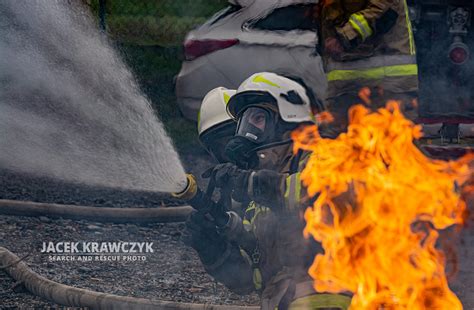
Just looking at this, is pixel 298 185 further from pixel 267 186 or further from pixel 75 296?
pixel 75 296

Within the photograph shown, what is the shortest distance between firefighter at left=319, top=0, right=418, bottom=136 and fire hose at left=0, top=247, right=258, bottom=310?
1489 millimetres

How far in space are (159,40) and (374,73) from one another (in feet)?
10.2

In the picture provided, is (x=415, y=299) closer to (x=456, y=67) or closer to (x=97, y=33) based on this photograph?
(x=456, y=67)

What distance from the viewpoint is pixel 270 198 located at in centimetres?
471

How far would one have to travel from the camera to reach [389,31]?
673cm

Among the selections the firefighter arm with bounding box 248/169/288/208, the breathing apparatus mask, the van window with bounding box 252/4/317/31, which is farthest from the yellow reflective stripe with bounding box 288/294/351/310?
the van window with bounding box 252/4/317/31

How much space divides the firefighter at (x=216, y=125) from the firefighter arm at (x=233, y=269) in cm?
57

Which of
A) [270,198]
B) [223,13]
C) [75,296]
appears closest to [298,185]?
[270,198]

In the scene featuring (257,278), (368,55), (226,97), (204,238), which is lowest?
(368,55)

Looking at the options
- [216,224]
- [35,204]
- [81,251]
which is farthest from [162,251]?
[216,224]

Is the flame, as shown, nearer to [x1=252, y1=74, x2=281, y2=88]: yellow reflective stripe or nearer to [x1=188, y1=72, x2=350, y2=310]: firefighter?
[x1=188, y1=72, x2=350, y2=310]: firefighter

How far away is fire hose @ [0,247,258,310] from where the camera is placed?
22.0ft

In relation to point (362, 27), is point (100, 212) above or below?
below

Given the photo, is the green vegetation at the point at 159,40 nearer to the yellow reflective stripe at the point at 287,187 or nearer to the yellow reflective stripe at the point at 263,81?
the yellow reflective stripe at the point at 263,81
